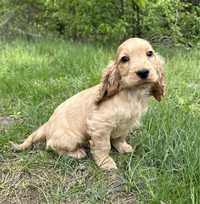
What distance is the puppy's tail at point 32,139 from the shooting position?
416 centimetres

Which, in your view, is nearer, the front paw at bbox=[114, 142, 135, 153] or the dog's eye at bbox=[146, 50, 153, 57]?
the dog's eye at bbox=[146, 50, 153, 57]

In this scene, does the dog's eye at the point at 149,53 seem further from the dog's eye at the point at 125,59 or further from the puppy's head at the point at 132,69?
the dog's eye at the point at 125,59

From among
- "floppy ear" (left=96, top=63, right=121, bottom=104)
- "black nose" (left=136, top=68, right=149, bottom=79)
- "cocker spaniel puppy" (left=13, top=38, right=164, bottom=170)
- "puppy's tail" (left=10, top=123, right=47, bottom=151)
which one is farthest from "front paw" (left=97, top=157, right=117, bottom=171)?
"black nose" (left=136, top=68, right=149, bottom=79)

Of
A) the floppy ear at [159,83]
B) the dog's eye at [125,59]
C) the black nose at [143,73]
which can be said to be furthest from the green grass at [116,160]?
the dog's eye at [125,59]

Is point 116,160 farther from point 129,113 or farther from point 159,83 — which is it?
point 159,83

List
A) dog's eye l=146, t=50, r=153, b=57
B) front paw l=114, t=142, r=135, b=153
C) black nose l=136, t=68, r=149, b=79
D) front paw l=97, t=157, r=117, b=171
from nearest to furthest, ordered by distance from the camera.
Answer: black nose l=136, t=68, r=149, b=79 → dog's eye l=146, t=50, r=153, b=57 → front paw l=97, t=157, r=117, b=171 → front paw l=114, t=142, r=135, b=153

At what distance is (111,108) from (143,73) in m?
0.40

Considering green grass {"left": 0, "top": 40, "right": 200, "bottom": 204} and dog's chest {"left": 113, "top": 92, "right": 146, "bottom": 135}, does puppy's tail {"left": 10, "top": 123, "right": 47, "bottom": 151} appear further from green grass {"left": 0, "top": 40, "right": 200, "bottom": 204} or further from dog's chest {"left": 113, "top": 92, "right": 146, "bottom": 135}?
dog's chest {"left": 113, "top": 92, "right": 146, "bottom": 135}

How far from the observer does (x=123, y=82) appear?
→ 358 centimetres

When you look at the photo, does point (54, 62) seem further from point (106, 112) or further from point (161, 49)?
point (106, 112)

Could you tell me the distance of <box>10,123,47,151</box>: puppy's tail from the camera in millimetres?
4160

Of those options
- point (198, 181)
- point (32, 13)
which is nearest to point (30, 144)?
point (198, 181)

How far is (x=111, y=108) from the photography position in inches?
144

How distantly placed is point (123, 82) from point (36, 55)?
4.19m
